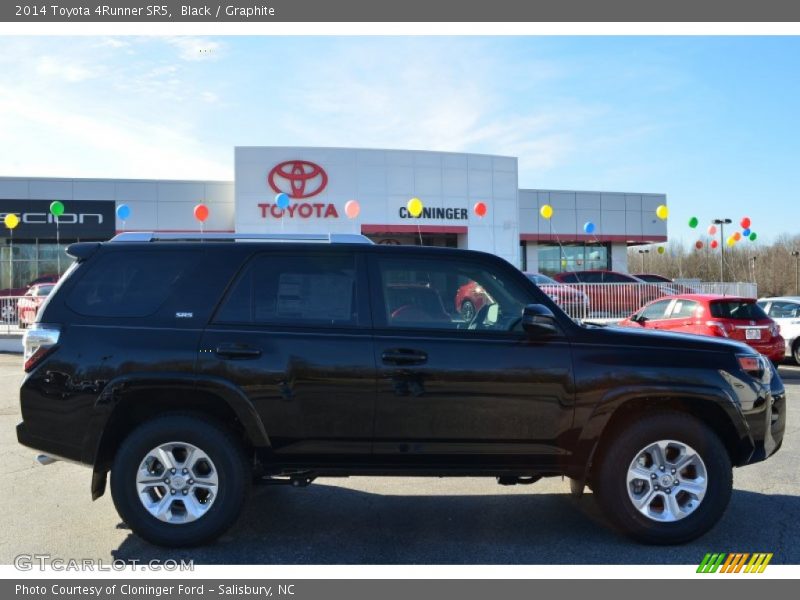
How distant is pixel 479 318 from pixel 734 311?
10.0 metres

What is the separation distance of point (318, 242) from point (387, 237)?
26.6m

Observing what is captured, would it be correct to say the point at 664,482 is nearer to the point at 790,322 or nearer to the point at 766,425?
the point at 766,425

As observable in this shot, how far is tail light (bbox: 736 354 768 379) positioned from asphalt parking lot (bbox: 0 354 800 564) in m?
1.10

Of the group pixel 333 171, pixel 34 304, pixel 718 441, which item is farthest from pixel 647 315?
pixel 333 171

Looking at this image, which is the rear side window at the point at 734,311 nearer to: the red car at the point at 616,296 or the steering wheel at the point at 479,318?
the red car at the point at 616,296

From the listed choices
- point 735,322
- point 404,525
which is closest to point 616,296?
point 735,322

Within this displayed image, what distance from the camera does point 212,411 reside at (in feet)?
14.1

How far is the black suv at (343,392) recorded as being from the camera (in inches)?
162

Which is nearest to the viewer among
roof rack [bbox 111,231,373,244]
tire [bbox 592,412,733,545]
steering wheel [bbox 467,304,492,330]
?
tire [bbox 592,412,733,545]

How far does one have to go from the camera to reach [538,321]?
4148 millimetres

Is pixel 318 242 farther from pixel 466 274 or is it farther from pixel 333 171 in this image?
pixel 333 171

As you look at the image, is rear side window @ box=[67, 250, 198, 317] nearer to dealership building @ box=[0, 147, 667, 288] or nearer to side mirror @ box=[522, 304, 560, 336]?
side mirror @ box=[522, 304, 560, 336]

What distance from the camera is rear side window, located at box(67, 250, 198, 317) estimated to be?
169 inches

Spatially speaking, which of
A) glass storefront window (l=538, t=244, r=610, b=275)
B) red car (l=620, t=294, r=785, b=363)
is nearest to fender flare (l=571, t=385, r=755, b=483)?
red car (l=620, t=294, r=785, b=363)
